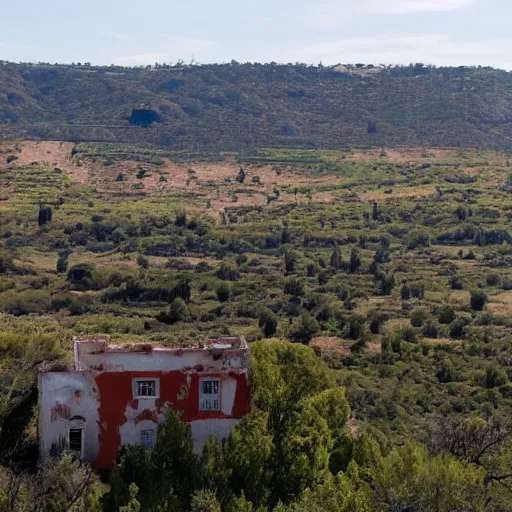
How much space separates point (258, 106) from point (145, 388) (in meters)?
130

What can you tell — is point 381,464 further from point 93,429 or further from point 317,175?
point 317,175

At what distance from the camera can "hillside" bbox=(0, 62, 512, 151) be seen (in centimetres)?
13175

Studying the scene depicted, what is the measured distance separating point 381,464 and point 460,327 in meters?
27.9

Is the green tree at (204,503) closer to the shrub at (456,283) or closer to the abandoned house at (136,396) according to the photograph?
the abandoned house at (136,396)

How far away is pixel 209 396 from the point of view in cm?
2180

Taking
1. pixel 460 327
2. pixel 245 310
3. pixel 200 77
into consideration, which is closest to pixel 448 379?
pixel 460 327

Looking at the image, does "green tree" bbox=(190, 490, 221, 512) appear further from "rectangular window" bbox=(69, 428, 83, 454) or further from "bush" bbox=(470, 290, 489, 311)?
"bush" bbox=(470, 290, 489, 311)

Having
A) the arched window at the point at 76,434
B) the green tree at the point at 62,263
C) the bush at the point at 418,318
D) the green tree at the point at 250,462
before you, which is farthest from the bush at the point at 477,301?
the arched window at the point at 76,434

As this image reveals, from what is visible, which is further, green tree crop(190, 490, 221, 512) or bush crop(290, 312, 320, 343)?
bush crop(290, 312, 320, 343)

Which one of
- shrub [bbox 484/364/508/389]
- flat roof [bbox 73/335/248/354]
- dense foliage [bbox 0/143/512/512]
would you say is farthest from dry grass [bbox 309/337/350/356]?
→ flat roof [bbox 73/335/248/354]

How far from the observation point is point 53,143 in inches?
4614

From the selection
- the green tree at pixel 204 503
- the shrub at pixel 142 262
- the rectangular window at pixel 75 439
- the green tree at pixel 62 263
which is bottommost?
the green tree at pixel 62 263

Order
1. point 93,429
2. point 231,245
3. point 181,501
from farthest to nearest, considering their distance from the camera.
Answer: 1. point 231,245
2. point 93,429
3. point 181,501

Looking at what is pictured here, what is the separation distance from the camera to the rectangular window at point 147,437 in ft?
70.7
